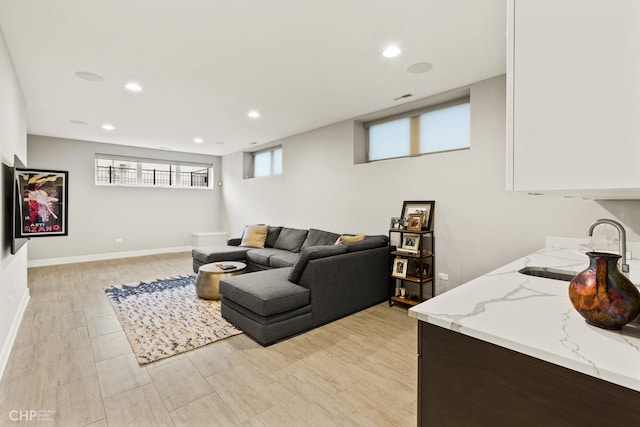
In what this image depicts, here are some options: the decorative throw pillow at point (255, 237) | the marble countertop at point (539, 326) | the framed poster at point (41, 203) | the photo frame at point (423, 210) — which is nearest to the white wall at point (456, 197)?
the photo frame at point (423, 210)

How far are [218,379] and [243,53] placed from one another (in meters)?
2.74

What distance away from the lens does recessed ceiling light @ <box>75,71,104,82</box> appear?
3.16 meters

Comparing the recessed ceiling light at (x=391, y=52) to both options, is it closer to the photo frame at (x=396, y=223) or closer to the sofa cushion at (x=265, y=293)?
the photo frame at (x=396, y=223)

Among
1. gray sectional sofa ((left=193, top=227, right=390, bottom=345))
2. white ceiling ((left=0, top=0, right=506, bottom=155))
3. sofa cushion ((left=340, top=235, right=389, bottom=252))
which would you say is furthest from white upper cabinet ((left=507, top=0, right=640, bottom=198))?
sofa cushion ((left=340, top=235, right=389, bottom=252))

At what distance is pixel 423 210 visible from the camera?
152 inches


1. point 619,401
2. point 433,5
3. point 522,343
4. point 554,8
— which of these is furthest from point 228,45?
point 619,401

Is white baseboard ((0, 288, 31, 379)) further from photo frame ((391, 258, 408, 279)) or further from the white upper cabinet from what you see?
photo frame ((391, 258, 408, 279))

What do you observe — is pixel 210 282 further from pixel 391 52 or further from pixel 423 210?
pixel 391 52

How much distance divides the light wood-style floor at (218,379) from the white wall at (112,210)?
12.5 ft

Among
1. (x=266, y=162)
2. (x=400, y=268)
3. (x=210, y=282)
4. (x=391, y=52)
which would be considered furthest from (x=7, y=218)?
(x=266, y=162)

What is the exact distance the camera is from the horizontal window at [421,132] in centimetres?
375

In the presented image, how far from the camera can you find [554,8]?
879 millimetres

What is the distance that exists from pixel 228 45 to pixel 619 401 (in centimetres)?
310

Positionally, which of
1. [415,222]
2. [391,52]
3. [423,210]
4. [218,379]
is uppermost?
[391,52]
